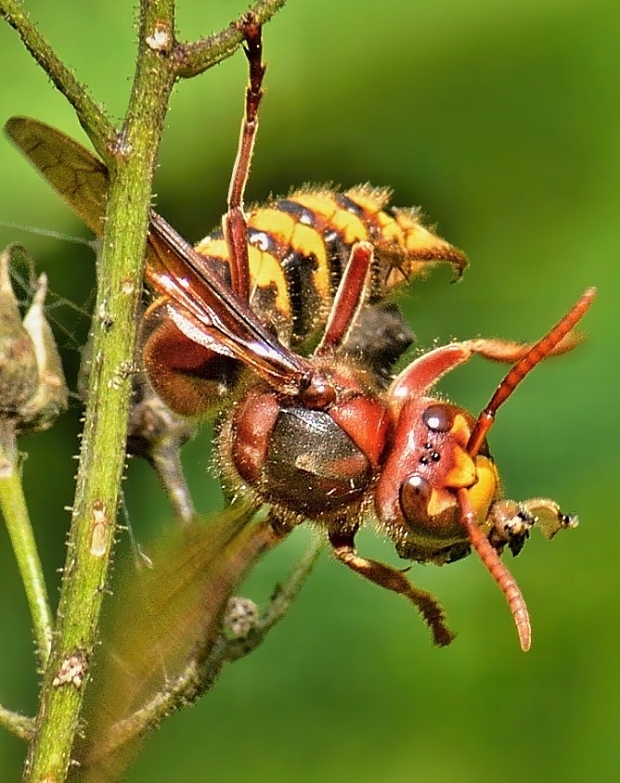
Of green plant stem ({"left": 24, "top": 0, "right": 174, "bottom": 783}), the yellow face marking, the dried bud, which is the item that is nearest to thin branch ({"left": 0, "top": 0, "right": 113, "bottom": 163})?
green plant stem ({"left": 24, "top": 0, "right": 174, "bottom": 783})

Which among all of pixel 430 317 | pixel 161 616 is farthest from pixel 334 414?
pixel 430 317

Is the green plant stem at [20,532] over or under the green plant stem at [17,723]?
over

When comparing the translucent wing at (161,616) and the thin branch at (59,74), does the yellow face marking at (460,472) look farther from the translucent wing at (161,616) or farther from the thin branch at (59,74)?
the thin branch at (59,74)

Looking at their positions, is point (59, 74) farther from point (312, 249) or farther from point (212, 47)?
point (312, 249)

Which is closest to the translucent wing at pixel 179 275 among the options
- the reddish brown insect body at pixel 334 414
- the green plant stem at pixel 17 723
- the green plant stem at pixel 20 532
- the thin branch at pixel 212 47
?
the reddish brown insect body at pixel 334 414

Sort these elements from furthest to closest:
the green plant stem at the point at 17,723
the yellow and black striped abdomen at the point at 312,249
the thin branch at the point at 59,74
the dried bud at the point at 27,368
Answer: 1. the yellow and black striped abdomen at the point at 312,249
2. the dried bud at the point at 27,368
3. the green plant stem at the point at 17,723
4. the thin branch at the point at 59,74

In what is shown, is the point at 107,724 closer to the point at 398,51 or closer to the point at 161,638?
the point at 161,638
